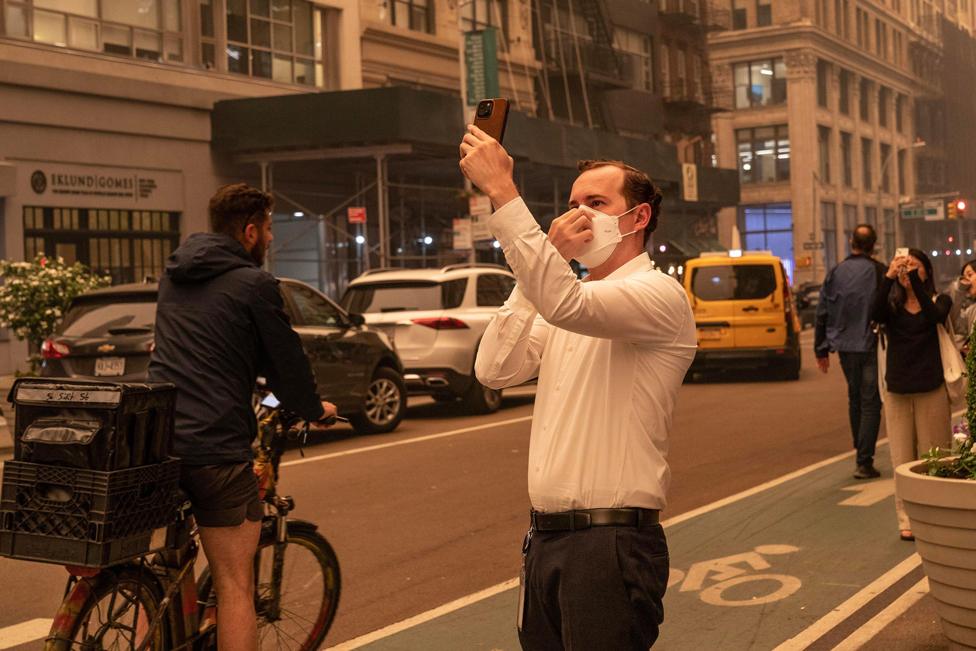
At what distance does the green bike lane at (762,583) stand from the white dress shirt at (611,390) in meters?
2.87

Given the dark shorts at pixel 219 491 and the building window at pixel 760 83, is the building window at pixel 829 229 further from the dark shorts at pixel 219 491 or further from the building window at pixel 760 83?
the dark shorts at pixel 219 491

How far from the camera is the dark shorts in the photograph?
15.0ft

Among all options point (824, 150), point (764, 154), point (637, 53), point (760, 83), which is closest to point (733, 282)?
point (637, 53)

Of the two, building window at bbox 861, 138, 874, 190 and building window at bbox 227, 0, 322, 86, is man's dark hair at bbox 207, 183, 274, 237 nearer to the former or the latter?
building window at bbox 227, 0, 322, 86

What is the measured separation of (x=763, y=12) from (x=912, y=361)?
69.0 m

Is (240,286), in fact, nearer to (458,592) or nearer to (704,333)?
(458,592)

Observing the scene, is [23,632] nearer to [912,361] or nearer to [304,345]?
[912,361]

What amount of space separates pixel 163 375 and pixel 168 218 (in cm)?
2533

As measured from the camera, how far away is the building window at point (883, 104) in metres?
86.1

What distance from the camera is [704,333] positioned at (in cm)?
2206

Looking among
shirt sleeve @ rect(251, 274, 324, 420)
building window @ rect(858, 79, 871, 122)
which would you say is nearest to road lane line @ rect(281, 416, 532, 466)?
shirt sleeve @ rect(251, 274, 324, 420)

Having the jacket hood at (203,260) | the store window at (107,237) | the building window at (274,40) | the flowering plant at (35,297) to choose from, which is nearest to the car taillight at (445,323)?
the flowering plant at (35,297)

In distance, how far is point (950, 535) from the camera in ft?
17.1

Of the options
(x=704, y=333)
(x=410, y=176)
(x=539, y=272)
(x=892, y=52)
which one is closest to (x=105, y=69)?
(x=410, y=176)
